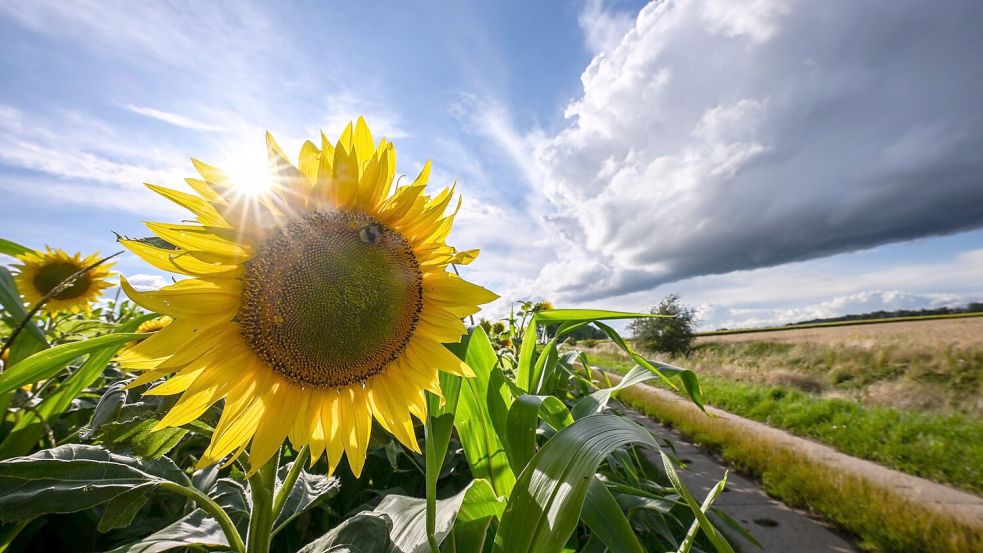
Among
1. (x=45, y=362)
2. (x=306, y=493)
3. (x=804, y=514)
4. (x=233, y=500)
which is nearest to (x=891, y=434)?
(x=804, y=514)

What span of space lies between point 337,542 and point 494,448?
0.43 meters

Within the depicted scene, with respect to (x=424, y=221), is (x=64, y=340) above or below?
below

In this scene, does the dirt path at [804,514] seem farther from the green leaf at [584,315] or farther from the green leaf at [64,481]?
the green leaf at [64,481]

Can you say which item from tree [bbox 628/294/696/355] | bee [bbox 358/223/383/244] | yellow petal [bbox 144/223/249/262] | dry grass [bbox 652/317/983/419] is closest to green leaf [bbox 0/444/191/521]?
yellow petal [bbox 144/223/249/262]

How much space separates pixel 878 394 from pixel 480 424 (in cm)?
1426

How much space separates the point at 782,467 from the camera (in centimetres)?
397

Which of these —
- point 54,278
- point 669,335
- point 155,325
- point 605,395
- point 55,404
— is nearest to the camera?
point 55,404

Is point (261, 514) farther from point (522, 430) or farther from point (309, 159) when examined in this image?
point (309, 159)

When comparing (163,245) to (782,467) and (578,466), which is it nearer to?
(578,466)

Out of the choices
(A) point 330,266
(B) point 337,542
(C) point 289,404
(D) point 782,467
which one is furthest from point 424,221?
(D) point 782,467

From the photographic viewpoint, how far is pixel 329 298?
2.50 feet

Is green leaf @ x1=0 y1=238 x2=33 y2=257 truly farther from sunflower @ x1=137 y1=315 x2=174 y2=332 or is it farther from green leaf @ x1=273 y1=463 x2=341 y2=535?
green leaf @ x1=273 y1=463 x2=341 y2=535

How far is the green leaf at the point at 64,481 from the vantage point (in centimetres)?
57

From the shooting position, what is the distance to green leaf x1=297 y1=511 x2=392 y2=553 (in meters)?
0.66
